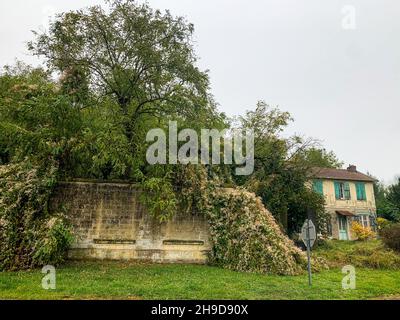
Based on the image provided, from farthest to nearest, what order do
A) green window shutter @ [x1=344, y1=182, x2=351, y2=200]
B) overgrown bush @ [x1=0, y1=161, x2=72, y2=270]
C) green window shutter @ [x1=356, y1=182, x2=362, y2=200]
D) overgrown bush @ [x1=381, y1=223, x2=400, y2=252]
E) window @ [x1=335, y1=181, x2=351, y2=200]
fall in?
1. green window shutter @ [x1=356, y1=182, x2=362, y2=200]
2. green window shutter @ [x1=344, y1=182, x2=351, y2=200]
3. window @ [x1=335, y1=181, x2=351, y2=200]
4. overgrown bush @ [x1=381, y1=223, x2=400, y2=252]
5. overgrown bush @ [x1=0, y1=161, x2=72, y2=270]

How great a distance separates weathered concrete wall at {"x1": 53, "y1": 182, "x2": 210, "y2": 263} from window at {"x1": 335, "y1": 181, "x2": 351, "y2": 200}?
20752 millimetres

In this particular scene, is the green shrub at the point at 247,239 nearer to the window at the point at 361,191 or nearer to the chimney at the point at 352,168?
the window at the point at 361,191

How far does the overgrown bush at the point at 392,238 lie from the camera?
16344 mm

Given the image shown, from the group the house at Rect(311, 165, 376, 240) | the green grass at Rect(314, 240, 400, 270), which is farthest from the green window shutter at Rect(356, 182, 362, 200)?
the green grass at Rect(314, 240, 400, 270)

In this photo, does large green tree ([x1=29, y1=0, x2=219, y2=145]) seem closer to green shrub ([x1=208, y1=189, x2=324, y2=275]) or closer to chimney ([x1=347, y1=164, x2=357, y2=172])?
green shrub ([x1=208, y1=189, x2=324, y2=275])

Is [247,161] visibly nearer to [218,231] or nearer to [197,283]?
[218,231]

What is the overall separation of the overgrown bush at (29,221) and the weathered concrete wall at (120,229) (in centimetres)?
84

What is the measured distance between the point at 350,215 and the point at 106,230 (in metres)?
22.8

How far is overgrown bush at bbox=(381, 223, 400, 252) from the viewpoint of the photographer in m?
16.3

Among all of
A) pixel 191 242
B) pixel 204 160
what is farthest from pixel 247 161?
pixel 191 242

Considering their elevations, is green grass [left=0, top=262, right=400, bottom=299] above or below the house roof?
below

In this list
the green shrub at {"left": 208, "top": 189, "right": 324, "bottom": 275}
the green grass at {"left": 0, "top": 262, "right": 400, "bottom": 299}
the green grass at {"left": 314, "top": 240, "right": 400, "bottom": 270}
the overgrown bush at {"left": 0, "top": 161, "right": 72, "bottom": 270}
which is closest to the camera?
the green grass at {"left": 0, "top": 262, "right": 400, "bottom": 299}

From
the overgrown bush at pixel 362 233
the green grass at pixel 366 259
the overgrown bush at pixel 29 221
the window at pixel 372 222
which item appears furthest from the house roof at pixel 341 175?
the overgrown bush at pixel 29 221

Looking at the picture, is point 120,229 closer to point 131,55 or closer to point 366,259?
point 131,55
